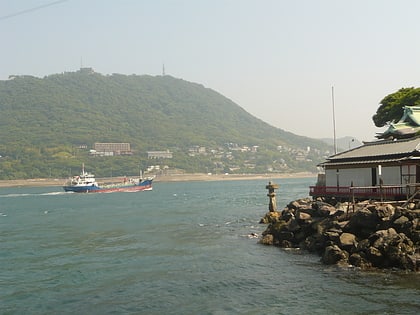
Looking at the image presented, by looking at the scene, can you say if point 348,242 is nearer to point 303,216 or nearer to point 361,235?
point 361,235

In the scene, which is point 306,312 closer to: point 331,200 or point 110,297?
point 110,297

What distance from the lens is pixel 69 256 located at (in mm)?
34312

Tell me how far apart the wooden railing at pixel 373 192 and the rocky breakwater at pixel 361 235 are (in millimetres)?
2227

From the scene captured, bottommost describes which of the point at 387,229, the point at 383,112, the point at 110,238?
the point at 110,238

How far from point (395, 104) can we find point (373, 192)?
3126 centimetres

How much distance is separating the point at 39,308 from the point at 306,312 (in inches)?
466

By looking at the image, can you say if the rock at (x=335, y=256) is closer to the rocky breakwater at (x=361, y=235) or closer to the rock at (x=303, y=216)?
the rocky breakwater at (x=361, y=235)

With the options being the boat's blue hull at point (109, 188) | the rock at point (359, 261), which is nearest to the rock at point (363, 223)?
the rock at point (359, 261)

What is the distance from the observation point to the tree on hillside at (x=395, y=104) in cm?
5984

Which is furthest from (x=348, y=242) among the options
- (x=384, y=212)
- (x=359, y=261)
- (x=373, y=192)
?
(x=373, y=192)

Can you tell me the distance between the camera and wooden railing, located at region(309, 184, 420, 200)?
31703mm

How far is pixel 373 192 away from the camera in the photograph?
34.8 m

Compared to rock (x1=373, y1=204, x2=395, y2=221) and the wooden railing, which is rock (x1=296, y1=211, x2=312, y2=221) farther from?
rock (x1=373, y1=204, x2=395, y2=221)

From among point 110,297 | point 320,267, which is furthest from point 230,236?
point 110,297
